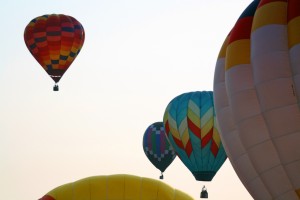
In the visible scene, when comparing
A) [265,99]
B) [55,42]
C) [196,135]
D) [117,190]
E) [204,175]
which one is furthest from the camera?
[55,42]

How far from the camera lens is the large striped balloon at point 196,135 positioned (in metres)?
36.5

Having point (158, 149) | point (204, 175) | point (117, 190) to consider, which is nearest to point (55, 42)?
point (158, 149)

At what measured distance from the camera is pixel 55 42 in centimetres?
4250

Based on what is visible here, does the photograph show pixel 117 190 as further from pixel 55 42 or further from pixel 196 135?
pixel 55 42

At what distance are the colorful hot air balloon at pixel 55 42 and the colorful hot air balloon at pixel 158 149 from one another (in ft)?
23.1

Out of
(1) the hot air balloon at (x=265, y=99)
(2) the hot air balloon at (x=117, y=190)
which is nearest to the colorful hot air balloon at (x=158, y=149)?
(2) the hot air balloon at (x=117, y=190)

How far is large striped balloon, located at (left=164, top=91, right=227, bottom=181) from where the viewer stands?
3650cm

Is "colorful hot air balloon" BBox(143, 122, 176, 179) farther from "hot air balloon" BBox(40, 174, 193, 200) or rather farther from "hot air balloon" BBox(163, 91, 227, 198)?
"hot air balloon" BBox(40, 174, 193, 200)

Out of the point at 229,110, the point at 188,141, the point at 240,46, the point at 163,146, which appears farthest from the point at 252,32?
the point at 163,146

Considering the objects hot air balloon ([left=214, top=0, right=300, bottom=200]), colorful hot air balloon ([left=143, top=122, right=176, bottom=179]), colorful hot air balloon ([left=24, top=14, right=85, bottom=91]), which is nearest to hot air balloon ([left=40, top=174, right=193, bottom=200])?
hot air balloon ([left=214, top=0, right=300, bottom=200])

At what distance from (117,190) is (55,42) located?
1991 cm

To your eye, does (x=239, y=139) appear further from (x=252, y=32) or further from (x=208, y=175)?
(x=208, y=175)

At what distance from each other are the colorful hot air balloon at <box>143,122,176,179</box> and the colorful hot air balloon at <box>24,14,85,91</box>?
23.1 ft

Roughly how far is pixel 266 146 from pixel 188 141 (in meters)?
14.6
